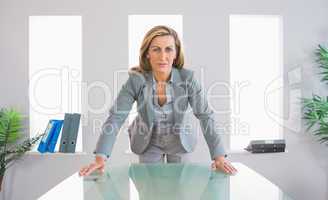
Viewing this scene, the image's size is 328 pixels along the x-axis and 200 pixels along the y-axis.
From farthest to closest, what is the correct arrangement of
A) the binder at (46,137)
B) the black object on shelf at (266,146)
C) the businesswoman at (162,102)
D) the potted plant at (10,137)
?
the black object on shelf at (266,146), the binder at (46,137), the potted plant at (10,137), the businesswoman at (162,102)

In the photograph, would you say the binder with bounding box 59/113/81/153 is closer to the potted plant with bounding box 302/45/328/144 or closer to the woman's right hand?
the woman's right hand

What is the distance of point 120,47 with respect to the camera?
3.43 meters

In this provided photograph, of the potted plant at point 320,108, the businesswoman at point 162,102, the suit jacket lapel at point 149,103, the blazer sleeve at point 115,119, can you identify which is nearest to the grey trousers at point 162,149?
the businesswoman at point 162,102

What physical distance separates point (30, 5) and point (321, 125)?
3.09 metres

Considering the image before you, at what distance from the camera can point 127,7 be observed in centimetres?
341

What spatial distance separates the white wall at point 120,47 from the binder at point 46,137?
0.43 feet

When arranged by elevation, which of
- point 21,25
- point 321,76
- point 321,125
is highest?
point 21,25

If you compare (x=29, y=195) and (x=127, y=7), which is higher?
(x=127, y=7)

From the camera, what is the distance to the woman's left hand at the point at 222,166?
1.72 meters

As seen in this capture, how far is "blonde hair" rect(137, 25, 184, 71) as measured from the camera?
199 cm

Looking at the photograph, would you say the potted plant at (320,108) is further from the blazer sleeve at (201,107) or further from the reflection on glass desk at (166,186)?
the reflection on glass desk at (166,186)

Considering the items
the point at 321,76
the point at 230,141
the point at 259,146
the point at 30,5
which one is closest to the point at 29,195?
the point at 30,5

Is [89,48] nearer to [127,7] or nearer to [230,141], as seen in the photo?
[127,7]

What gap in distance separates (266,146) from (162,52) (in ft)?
6.50
